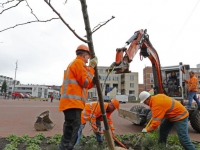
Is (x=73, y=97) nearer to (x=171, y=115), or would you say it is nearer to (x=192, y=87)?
(x=171, y=115)

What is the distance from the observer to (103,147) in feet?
15.7

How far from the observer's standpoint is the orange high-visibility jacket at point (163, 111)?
411 cm

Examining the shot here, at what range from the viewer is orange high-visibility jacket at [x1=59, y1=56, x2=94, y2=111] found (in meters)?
3.16

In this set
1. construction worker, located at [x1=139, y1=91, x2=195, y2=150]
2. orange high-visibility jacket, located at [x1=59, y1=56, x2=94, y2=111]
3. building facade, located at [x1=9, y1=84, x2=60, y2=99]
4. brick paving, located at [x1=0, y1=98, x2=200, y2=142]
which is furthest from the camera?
building facade, located at [x1=9, y1=84, x2=60, y2=99]

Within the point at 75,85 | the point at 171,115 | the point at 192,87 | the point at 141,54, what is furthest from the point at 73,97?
the point at 192,87

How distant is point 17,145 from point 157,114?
11.0 feet

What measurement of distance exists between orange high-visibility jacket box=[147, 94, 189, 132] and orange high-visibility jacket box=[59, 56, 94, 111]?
1.66 meters

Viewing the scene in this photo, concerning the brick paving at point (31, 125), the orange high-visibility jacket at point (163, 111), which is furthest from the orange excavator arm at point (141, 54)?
the brick paving at point (31, 125)

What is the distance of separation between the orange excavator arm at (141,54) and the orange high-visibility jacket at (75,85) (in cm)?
208

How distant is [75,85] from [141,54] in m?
4.85

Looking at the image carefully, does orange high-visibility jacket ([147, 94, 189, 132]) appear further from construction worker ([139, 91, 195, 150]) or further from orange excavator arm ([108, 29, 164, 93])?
orange excavator arm ([108, 29, 164, 93])

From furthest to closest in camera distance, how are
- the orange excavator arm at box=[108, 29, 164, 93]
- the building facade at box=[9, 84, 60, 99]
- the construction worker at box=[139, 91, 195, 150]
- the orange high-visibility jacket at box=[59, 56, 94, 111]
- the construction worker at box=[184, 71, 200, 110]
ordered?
the building facade at box=[9, 84, 60, 99] < the construction worker at box=[184, 71, 200, 110] < the orange excavator arm at box=[108, 29, 164, 93] < the construction worker at box=[139, 91, 195, 150] < the orange high-visibility jacket at box=[59, 56, 94, 111]

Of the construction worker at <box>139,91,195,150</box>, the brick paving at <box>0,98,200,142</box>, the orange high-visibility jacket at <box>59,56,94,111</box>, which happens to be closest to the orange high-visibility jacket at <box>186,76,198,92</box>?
the brick paving at <box>0,98,200,142</box>

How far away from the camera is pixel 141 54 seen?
24.9 ft
